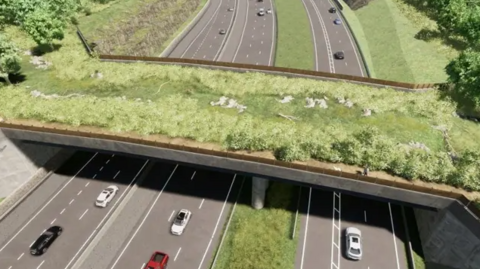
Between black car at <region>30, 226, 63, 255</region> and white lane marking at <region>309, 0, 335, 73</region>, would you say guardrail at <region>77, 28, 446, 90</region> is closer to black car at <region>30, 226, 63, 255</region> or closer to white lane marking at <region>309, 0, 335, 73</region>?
white lane marking at <region>309, 0, 335, 73</region>

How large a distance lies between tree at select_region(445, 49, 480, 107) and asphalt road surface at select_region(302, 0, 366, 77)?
2294 centimetres

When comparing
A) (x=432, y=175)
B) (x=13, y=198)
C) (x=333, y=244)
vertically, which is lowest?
(x=333, y=244)

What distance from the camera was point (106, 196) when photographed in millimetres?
39250

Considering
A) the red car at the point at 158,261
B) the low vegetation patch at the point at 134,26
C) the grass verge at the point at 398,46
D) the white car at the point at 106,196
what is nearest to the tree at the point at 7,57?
the low vegetation patch at the point at 134,26

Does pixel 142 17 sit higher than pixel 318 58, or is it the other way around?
pixel 142 17

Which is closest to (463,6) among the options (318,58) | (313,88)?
(318,58)

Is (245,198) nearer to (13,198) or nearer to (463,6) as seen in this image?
(13,198)

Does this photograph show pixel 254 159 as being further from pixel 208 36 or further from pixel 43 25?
pixel 208 36

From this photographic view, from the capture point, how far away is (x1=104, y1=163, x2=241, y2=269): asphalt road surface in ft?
111

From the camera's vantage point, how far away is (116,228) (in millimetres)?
36812

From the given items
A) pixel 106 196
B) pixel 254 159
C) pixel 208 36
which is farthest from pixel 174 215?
pixel 208 36

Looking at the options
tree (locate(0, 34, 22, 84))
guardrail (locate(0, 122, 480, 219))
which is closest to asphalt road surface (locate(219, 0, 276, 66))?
tree (locate(0, 34, 22, 84))

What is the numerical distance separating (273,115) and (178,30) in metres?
57.6

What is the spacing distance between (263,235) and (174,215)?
1175 cm
